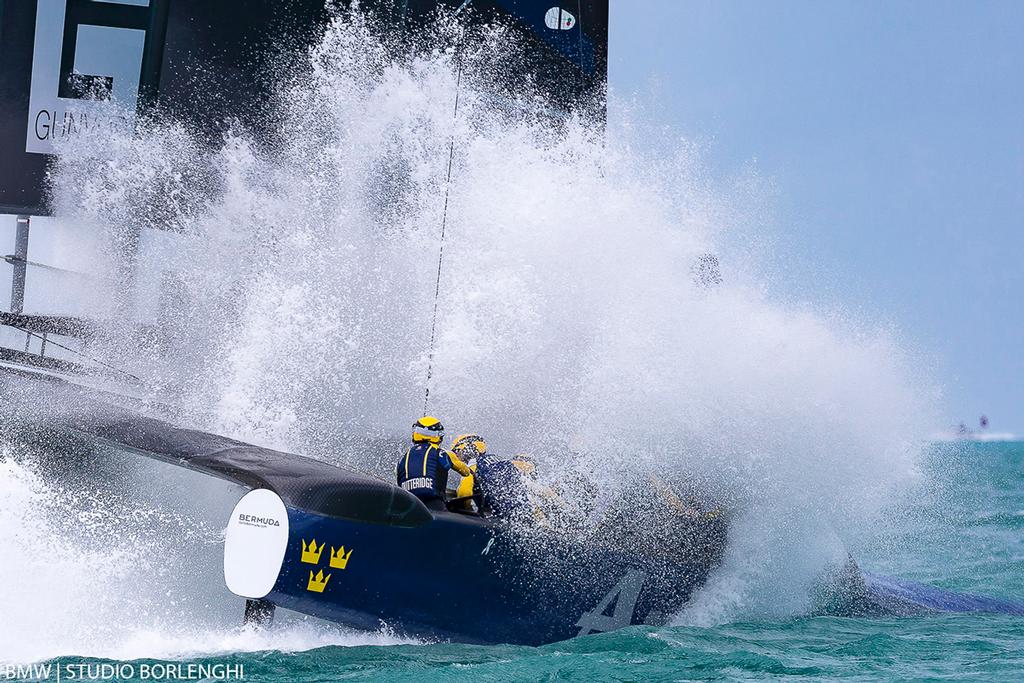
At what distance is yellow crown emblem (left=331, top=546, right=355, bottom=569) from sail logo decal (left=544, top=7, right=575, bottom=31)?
20.5 ft

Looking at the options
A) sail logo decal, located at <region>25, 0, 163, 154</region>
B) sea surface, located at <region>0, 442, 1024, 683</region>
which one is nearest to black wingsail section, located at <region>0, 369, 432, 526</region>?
sea surface, located at <region>0, 442, 1024, 683</region>

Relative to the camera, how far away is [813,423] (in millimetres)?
7703

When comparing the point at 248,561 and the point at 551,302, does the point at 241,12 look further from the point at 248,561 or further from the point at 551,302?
the point at 248,561

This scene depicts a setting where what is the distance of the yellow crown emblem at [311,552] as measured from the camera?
15.4ft

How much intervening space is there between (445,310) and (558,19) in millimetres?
3254

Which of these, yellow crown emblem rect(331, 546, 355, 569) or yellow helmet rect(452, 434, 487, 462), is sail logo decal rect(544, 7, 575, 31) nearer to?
yellow helmet rect(452, 434, 487, 462)

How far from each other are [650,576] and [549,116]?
4406 mm

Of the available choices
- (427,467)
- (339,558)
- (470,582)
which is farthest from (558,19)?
(339,558)

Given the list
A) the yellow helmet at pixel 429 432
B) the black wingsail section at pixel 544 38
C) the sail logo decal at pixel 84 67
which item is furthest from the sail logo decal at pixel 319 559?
the black wingsail section at pixel 544 38

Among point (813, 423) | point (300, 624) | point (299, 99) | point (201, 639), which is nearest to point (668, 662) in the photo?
point (300, 624)

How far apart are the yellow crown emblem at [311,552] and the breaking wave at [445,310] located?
249 centimetres

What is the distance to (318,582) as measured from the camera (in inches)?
187

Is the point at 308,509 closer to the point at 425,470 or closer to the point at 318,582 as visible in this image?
the point at 318,582

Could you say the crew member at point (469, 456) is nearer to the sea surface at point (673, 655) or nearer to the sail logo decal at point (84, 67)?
the sea surface at point (673, 655)
